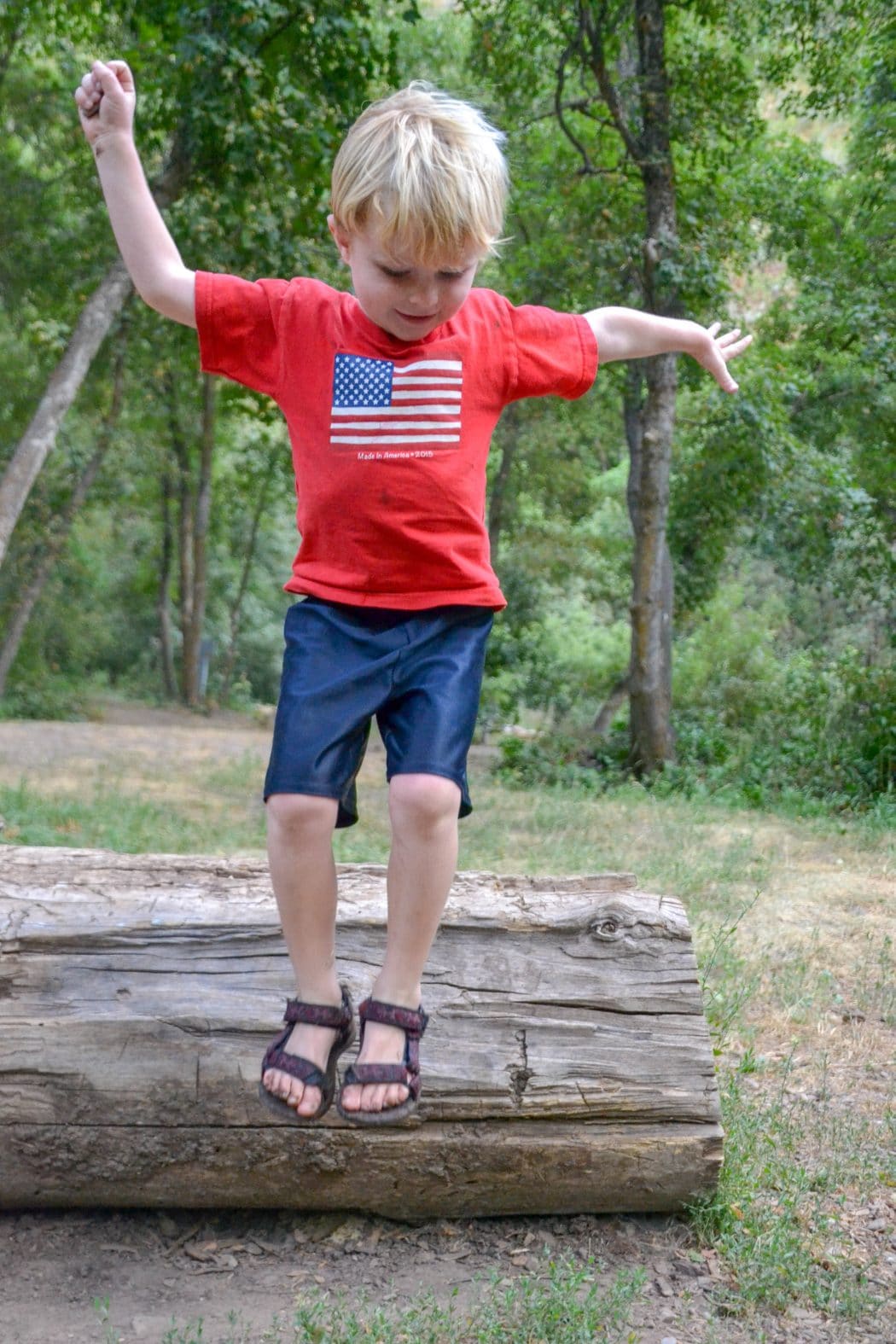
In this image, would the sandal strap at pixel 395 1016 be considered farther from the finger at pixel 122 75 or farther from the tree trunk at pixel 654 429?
the tree trunk at pixel 654 429

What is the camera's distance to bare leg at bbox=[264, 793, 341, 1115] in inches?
109

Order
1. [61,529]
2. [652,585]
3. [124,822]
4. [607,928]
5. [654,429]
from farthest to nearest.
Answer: [61,529]
[652,585]
[654,429]
[124,822]
[607,928]

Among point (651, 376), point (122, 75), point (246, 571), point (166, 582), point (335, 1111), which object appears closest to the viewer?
point (122, 75)

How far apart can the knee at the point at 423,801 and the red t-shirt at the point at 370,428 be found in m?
0.41

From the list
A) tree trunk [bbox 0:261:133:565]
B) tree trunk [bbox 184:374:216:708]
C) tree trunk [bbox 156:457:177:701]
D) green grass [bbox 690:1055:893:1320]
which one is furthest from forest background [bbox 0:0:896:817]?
green grass [bbox 690:1055:893:1320]

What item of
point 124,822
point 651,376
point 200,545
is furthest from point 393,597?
point 200,545

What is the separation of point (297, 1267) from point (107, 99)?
315cm

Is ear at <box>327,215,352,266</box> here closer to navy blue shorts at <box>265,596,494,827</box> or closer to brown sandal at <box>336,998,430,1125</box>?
navy blue shorts at <box>265,596,494,827</box>

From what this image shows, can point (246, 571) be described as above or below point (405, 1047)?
above

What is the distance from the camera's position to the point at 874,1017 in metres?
5.16

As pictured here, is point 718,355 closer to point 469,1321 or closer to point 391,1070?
point 391,1070

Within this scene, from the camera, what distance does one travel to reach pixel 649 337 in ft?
10.4

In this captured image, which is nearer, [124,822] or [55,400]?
[124,822]

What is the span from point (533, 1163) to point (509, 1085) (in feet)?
0.83
